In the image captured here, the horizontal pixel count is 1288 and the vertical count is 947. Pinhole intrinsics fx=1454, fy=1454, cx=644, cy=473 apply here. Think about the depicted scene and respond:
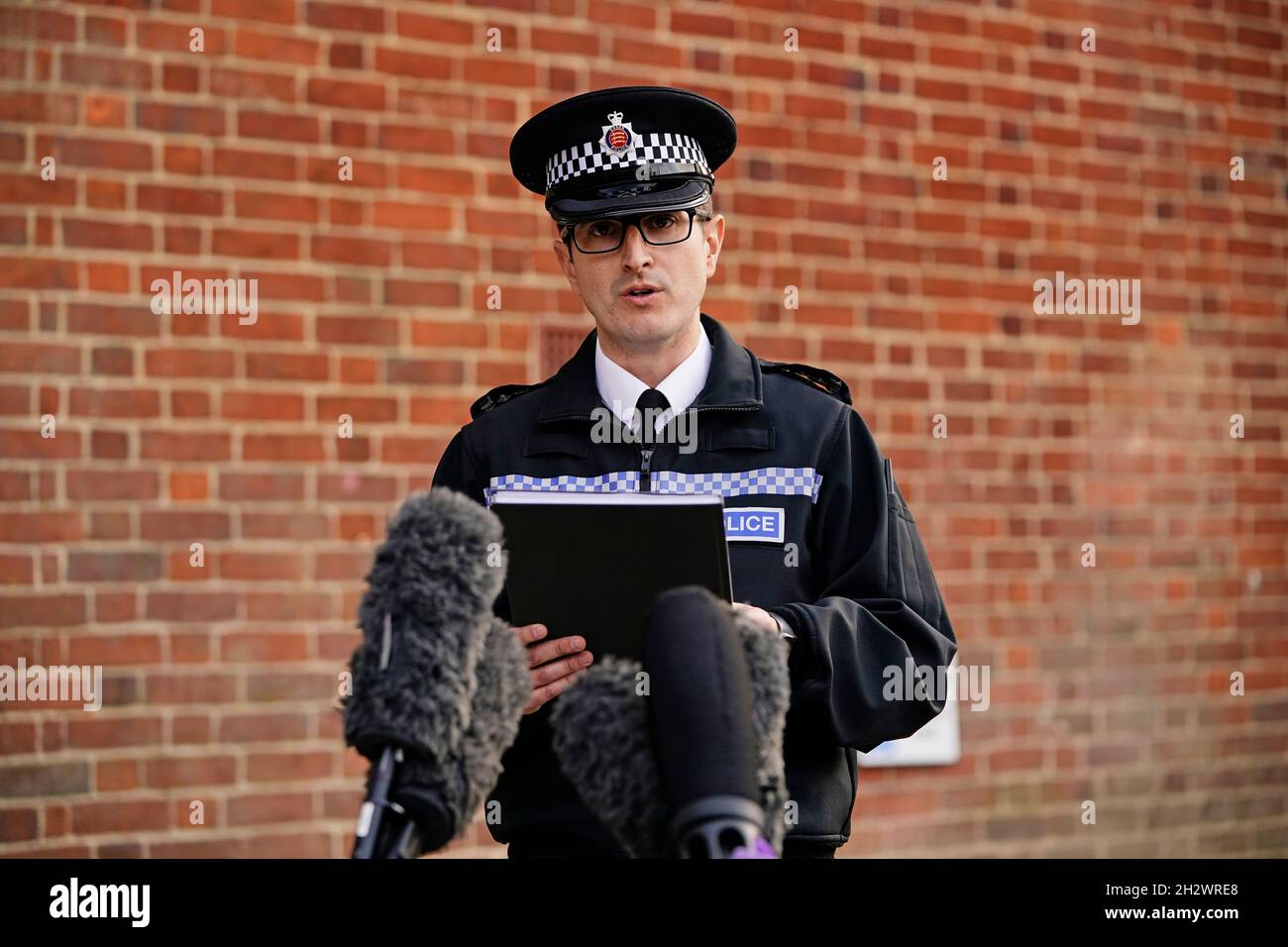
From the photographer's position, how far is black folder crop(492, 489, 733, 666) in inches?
81.0

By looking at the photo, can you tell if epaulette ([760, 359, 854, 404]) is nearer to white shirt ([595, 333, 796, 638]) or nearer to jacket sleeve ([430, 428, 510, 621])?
white shirt ([595, 333, 796, 638])

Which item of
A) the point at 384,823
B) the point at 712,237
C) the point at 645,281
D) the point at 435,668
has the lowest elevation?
the point at 384,823

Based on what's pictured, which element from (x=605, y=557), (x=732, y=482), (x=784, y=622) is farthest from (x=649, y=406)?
(x=605, y=557)

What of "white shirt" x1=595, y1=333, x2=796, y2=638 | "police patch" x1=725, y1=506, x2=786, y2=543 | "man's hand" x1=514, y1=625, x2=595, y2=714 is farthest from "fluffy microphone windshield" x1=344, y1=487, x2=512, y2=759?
"white shirt" x1=595, y1=333, x2=796, y2=638

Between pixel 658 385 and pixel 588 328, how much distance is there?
1.97 meters

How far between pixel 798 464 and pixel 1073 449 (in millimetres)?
3027

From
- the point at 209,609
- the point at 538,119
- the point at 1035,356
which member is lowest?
the point at 209,609

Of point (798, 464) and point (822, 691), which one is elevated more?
point (798, 464)

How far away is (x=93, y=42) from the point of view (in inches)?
164

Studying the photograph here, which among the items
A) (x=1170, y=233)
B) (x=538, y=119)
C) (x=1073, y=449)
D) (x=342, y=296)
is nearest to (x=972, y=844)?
(x=1073, y=449)

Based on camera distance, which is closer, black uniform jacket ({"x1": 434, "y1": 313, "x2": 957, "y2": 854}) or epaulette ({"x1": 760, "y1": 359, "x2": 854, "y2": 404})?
black uniform jacket ({"x1": 434, "y1": 313, "x2": 957, "y2": 854})

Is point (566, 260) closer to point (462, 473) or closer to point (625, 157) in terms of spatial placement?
point (625, 157)

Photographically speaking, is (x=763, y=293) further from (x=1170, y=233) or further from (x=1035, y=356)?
(x=1170, y=233)

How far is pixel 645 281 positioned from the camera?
2725mm
